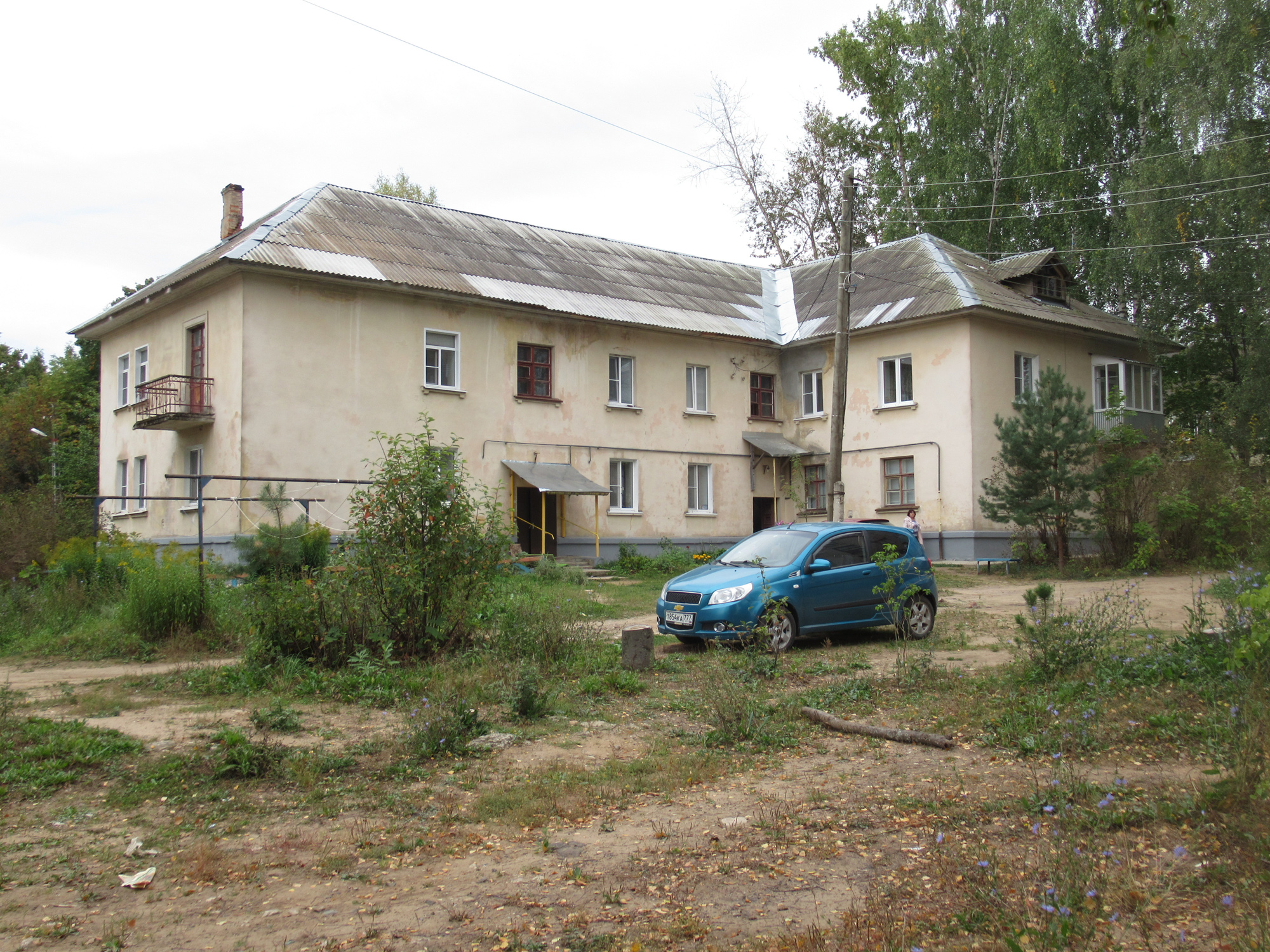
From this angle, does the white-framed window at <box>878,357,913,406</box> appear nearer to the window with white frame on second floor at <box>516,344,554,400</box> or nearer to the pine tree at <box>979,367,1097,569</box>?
the pine tree at <box>979,367,1097,569</box>

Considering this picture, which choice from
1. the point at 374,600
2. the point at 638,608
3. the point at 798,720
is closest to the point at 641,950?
the point at 798,720

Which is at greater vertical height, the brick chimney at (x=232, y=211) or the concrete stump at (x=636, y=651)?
the brick chimney at (x=232, y=211)

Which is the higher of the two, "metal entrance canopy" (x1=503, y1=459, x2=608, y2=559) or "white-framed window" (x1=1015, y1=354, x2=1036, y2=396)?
"white-framed window" (x1=1015, y1=354, x2=1036, y2=396)

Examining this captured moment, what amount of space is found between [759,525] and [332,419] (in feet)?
45.7

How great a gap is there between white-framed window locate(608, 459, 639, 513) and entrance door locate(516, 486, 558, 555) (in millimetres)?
1703

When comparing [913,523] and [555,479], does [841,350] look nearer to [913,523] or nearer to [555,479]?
[913,523]

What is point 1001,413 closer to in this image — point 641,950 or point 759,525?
point 759,525

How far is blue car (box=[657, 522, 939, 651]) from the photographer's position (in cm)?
1130

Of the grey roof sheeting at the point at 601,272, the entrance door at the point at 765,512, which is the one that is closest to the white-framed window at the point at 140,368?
the grey roof sheeting at the point at 601,272

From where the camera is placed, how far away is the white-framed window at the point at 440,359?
23.4 meters

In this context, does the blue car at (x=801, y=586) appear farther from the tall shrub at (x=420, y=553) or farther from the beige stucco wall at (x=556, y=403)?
the beige stucco wall at (x=556, y=403)

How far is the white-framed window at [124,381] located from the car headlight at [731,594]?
68.4 feet

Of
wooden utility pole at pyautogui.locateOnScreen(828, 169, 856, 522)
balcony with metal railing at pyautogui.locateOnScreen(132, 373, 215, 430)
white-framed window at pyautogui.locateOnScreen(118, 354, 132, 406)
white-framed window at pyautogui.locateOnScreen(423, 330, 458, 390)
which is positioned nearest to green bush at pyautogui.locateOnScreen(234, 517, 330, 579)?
balcony with metal railing at pyautogui.locateOnScreen(132, 373, 215, 430)

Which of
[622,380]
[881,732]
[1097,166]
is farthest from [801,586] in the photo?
[1097,166]
